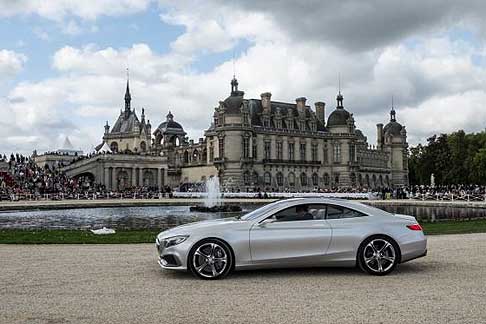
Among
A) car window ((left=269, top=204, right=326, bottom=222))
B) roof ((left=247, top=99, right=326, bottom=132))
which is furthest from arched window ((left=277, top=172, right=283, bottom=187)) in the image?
car window ((left=269, top=204, right=326, bottom=222))

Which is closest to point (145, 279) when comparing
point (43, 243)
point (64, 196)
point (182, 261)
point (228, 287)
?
point (182, 261)

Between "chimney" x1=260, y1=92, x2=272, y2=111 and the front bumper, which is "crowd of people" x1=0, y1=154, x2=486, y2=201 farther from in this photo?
the front bumper

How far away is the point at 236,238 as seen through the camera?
10062 mm

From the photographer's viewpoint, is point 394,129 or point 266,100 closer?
point 266,100

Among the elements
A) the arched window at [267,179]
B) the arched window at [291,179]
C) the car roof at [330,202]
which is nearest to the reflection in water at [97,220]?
the car roof at [330,202]

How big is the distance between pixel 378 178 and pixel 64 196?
6372cm

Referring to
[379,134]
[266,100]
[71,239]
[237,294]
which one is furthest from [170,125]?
[237,294]

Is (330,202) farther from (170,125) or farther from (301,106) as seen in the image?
(170,125)

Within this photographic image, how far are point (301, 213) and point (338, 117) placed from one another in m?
83.4

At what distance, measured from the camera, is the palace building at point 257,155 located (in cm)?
7888

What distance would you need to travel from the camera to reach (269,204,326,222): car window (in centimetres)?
1040

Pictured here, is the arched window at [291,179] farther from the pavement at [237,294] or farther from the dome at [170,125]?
the pavement at [237,294]

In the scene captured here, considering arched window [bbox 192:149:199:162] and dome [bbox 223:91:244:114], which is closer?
dome [bbox 223:91:244:114]

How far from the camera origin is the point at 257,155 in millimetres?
81750
